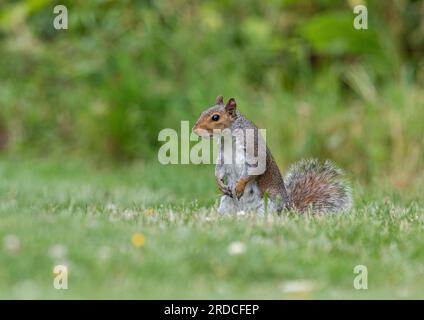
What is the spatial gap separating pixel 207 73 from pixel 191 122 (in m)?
0.99

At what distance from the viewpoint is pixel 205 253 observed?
225 inches

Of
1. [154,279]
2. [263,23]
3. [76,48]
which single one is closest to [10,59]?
[76,48]

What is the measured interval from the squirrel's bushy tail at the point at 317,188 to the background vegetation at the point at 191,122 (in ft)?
0.75

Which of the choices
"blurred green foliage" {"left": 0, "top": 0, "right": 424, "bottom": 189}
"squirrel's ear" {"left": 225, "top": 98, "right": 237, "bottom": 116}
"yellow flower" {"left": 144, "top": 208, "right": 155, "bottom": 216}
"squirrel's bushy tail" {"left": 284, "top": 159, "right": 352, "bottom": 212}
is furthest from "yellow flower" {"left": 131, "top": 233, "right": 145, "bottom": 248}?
Answer: "blurred green foliage" {"left": 0, "top": 0, "right": 424, "bottom": 189}

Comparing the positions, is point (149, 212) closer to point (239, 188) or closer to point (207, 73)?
point (239, 188)

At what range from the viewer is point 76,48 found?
15164 mm

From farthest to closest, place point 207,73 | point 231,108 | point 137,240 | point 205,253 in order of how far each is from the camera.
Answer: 1. point 207,73
2. point 231,108
3. point 137,240
4. point 205,253

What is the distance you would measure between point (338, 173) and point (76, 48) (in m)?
8.23

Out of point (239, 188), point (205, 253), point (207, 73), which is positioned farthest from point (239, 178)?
point (207, 73)

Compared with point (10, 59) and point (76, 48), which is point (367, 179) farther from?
point (10, 59)

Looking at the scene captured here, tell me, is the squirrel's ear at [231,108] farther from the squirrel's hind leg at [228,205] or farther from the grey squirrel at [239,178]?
the squirrel's hind leg at [228,205]

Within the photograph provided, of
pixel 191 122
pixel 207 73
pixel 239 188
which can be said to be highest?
pixel 207 73

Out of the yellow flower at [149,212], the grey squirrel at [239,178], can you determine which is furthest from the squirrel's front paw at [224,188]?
the yellow flower at [149,212]

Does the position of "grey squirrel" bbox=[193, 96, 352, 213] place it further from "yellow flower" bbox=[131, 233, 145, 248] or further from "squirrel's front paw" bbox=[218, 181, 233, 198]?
"yellow flower" bbox=[131, 233, 145, 248]
